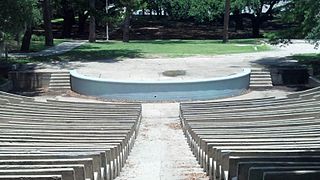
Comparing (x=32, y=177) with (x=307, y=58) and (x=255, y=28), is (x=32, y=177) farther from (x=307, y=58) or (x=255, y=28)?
(x=255, y=28)

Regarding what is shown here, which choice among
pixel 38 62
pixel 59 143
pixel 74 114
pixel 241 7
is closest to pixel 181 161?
pixel 59 143

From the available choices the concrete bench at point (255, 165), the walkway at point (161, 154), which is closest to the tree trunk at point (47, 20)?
the walkway at point (161, 154)

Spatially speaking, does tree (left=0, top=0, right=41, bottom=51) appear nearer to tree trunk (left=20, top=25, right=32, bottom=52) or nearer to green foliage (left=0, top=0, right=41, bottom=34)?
green foliage (left=0, top=0, right=41, bottom=34)

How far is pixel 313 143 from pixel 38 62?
2112cm

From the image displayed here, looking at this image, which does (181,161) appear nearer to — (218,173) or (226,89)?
(218,173)

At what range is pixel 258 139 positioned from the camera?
799 centimetres

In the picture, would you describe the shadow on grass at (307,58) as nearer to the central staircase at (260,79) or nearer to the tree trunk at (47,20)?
the central staircase at (260,79)

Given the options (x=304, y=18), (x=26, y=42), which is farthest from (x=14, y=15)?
(x=304, y=18)

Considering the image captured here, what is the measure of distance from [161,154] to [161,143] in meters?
2.01

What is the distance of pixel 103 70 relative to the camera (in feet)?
79.3

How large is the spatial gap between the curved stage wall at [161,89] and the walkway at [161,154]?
9.33 feet

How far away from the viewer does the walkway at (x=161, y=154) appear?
761 centimetres

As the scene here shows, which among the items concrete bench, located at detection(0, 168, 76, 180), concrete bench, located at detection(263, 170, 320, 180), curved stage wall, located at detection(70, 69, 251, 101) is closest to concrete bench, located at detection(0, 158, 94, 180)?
concrete bench, located at detection(0, 168, 76, 180)

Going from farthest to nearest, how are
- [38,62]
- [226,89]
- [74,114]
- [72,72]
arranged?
1. [38,62]
2. [72,72]
3. [226,89]
4. [74,114]
